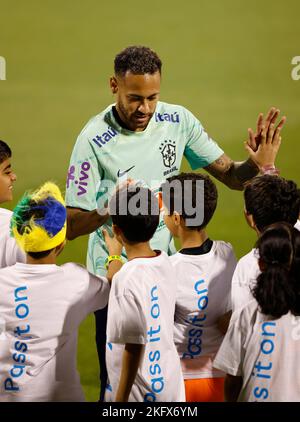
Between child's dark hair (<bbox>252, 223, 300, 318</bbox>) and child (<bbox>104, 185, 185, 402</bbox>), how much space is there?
301 mm

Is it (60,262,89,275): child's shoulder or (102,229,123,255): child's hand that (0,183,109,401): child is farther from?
(102,229,123,255): child's hand

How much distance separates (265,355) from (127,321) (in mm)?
429

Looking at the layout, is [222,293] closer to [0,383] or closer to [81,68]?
[0,383]

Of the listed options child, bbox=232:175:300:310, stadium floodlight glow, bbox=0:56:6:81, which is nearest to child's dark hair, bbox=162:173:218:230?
child, bbox=232:175:300:310

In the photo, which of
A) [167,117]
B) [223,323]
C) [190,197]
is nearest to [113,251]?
[190,197]

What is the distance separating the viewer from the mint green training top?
10.7 ft

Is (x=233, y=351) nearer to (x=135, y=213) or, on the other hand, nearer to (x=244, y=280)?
(x=244, y=280)

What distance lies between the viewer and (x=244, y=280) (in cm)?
273

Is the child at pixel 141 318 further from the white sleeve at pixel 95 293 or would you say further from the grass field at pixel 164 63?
the grass field at pixel 164 63

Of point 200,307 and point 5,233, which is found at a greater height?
point 5,233

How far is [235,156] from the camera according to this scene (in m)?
6.04

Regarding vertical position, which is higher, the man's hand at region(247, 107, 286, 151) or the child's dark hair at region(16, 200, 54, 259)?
the man's hand at region(247, 107, 286, 151)

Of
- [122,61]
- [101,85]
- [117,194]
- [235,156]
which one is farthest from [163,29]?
[117,194]
